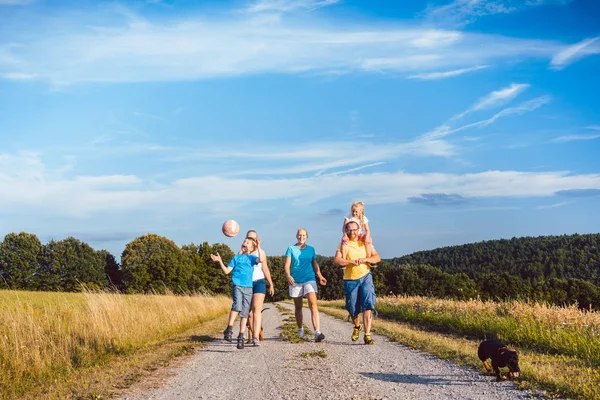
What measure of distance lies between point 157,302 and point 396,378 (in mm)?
12307

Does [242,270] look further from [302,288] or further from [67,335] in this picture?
[67,335]

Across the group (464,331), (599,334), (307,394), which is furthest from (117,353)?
(599,334)

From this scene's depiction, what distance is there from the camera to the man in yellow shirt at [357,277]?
1071 cm

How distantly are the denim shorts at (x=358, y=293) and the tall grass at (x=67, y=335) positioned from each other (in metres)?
4.92

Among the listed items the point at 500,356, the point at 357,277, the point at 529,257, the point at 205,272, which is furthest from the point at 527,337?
the point at 529,257

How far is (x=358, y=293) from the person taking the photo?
10.9 metres

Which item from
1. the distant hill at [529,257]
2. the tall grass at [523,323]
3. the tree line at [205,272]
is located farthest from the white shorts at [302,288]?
the distant hill at [529,257]

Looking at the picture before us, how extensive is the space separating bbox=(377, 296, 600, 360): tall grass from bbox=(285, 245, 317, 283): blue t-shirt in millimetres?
4725

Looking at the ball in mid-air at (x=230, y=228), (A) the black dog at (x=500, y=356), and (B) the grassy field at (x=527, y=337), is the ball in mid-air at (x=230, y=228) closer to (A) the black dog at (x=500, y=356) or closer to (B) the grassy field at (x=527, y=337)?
(B) the grassy field at (x=527, y=337)

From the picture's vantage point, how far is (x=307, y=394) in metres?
6.35

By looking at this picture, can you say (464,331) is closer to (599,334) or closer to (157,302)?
(599,334)

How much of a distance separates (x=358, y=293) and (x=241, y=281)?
2.41 m

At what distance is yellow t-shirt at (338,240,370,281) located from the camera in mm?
10781

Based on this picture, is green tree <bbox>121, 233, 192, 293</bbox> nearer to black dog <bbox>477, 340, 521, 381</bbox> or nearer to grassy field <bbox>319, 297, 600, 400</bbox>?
grassy field <bbox>319, 297, 600, 400</bbox>
